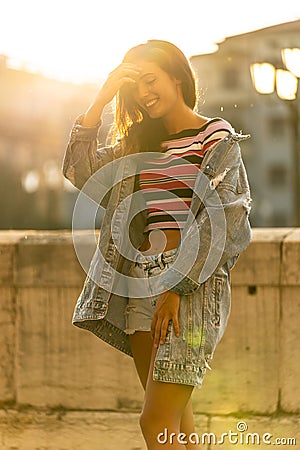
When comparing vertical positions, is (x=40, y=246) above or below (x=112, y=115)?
below

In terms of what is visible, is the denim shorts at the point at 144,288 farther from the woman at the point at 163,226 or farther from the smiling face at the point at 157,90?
the smiling face at the point at 157,90

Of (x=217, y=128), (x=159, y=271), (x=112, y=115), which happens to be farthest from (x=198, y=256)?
(x=112, y=115)

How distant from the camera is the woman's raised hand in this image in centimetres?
369

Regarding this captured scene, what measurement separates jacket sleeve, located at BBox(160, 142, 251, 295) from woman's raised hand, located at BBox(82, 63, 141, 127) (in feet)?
1.43

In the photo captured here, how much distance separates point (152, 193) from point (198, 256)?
13.1 inches

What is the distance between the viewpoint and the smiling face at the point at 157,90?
3.66m

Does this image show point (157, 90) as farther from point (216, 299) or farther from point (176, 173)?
point (216, 299)

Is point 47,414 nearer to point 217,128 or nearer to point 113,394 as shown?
point 113,394

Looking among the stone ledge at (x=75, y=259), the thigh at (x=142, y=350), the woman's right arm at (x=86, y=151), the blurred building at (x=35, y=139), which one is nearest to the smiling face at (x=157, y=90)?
the woman's right arm at (x=86, y=151)

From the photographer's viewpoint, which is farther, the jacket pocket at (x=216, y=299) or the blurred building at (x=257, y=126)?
the blurred building at (x=257, y=126)

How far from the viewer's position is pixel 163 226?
3676mm

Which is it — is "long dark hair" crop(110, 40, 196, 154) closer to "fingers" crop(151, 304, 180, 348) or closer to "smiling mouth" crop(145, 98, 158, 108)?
"smiling mouth" crop(145, 98, 158, 108)

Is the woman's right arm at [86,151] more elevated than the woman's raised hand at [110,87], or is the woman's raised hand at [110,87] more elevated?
the woman's raised hand at [110,87]

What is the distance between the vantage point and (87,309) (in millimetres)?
3744
